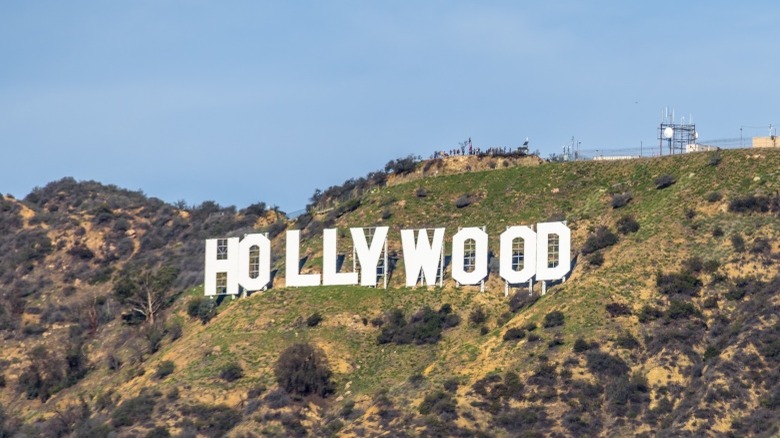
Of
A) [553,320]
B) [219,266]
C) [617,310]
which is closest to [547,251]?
[553,320]

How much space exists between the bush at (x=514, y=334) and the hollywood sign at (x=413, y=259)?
20.4ft

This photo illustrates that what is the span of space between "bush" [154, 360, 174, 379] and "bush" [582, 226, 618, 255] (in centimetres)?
2716

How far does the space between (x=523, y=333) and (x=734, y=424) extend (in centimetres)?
1676

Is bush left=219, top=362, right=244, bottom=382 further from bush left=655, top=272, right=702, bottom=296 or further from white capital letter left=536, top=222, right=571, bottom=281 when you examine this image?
bush left=655, top=272, right=702, bottom=296

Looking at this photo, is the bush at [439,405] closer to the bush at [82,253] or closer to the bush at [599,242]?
the bush at [599,242]

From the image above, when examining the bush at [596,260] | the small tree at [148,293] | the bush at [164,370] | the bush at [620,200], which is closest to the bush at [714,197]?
the bush at [620,200]

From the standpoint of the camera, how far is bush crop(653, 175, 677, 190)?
414ft

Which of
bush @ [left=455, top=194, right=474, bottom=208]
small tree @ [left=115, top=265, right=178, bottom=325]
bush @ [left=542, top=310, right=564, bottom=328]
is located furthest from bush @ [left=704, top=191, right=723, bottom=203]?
small tree @ [left=115, top=265, right=178, bottom=325]

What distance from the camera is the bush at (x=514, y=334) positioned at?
112 metres

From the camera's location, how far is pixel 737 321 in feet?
354

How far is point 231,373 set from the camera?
116500mm

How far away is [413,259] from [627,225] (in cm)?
1395

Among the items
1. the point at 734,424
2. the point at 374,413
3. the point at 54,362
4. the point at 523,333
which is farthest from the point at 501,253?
the point at 54,362

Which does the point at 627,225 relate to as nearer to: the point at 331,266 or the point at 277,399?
the point at 331,266
